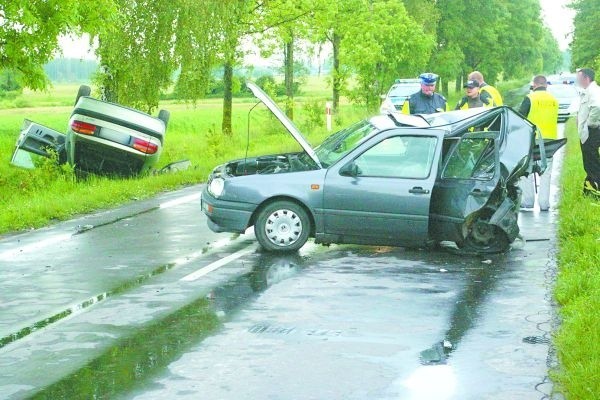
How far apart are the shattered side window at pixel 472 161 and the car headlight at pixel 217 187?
2466 mm

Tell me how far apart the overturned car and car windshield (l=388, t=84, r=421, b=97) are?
86.3ft

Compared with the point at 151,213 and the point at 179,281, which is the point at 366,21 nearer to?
the point at 151,213

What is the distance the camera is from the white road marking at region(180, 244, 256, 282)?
10656 mm

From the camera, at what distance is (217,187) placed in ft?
39.8

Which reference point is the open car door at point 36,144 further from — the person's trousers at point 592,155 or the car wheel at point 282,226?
the person's trousers at point 592,155

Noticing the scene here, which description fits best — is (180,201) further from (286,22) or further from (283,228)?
(286,22)

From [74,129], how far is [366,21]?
2070 cm

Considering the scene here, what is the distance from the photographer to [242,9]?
28109 millimetres

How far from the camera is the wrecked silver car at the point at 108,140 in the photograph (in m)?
19.2

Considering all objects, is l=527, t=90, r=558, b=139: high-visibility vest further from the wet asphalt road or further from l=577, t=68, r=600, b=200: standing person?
the wet asphalt road

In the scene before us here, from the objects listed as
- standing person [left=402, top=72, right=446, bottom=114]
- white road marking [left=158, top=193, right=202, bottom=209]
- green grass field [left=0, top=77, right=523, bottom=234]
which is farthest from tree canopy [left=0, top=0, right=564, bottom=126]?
standing person [left=402, top=72, right=446, bottom=114]

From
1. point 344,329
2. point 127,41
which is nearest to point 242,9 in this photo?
point 127,41

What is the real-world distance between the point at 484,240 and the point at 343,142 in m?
1.97

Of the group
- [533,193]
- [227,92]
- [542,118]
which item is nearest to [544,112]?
[542,118]
